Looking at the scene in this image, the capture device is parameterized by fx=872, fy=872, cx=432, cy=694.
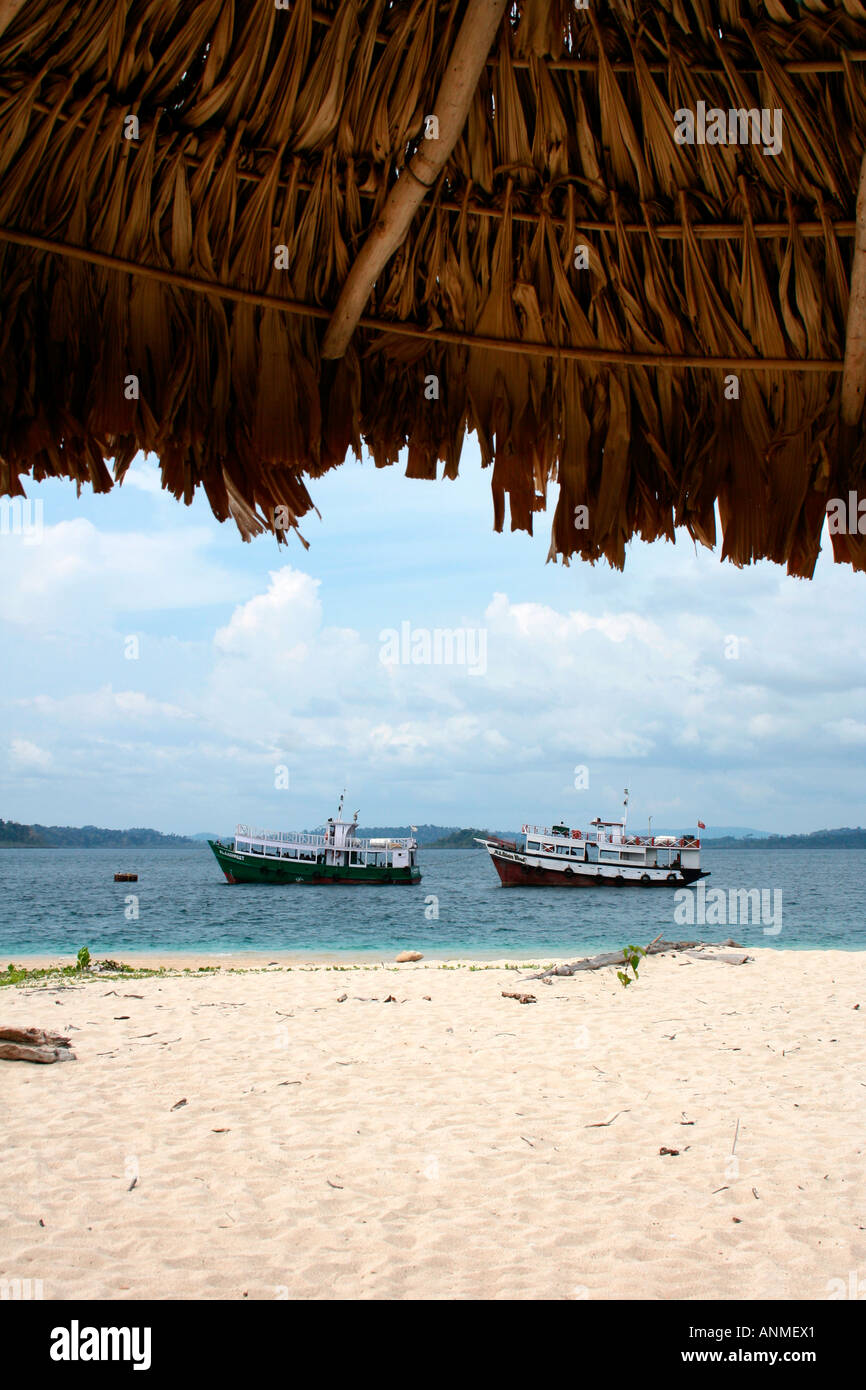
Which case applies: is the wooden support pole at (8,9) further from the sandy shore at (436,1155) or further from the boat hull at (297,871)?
the boat hull at (297,871)

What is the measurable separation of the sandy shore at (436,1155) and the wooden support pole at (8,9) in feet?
11.1

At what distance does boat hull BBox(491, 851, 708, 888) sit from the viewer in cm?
3806

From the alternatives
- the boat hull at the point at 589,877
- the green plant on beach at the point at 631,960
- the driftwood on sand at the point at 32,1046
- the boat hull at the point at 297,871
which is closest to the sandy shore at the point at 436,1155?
the driftwood on sand at the point at 32,1046

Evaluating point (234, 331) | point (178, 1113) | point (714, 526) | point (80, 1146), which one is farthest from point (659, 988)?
point (234, 331)

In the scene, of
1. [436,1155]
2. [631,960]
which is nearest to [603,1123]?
[436,1155]

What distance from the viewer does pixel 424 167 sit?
2287mm

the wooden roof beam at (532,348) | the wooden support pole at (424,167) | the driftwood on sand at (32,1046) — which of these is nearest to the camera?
the wooden support pole at (424,167)

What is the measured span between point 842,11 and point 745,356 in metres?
0.83

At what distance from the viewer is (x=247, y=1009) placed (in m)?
7.98

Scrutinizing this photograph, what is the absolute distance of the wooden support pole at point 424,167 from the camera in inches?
83.0

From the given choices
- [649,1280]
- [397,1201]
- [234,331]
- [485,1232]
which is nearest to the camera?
[234,331]

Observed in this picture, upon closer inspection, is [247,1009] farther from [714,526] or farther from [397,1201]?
[714,526]

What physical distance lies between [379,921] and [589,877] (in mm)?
12895

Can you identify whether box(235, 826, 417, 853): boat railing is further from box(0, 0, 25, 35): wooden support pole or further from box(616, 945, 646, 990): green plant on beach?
box(0, 0, 25, 35): wooden support pole
